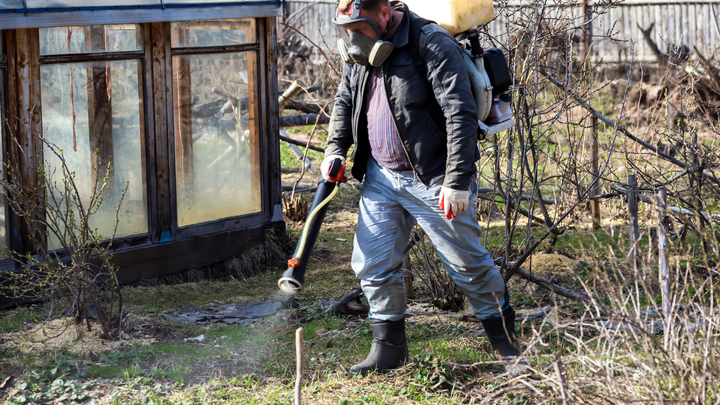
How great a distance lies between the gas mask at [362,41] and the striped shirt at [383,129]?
0.13 metres

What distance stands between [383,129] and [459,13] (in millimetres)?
699

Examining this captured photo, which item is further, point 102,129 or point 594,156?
point 594,156

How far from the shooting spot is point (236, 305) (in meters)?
6.11

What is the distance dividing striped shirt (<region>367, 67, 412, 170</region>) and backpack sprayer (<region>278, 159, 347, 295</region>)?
0.24 m

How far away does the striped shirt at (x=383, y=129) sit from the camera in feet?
13.1

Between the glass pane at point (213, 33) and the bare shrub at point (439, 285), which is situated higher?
the glass pane at point (213, 33)

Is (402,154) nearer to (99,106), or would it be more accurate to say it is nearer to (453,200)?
(453,200)

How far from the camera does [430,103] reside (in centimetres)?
396

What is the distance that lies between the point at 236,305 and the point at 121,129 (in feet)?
5.79

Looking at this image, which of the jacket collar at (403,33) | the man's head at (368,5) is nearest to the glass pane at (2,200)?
the man's head at (368,5)

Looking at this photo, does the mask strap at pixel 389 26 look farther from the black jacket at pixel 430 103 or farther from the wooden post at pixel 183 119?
the wooden post at pixel 183 119

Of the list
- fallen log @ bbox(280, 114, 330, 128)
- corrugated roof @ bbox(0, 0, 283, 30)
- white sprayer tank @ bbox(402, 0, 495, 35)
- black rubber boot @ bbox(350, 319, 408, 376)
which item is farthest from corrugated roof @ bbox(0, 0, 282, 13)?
black rubber boot @ bbox(350, 319, 408, 376)

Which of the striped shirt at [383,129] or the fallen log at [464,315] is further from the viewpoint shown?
the fallen log at [464,315]

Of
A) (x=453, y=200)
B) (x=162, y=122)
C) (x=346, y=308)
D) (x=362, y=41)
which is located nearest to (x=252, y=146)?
(x=162, y=122)
